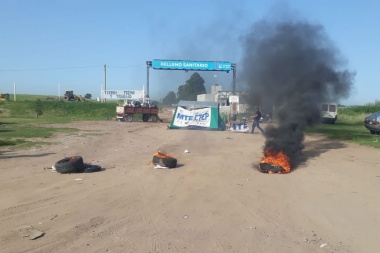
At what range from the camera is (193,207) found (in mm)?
8312

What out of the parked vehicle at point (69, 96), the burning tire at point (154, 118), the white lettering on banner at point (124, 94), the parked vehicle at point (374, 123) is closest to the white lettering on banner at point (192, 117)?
the parked vehicle at point (374, 123)

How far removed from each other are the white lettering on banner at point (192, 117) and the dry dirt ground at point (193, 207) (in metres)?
15.1

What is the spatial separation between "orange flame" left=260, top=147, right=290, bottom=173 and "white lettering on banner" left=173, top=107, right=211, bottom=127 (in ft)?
50.1

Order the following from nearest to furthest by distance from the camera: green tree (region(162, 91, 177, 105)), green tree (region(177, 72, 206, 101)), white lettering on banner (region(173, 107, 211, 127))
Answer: white lettering on banner (region(173, 107, 211, 127)) → green tree (region(162, 91, 177, 105)) → green tree (region(177, 72, 206, 101))

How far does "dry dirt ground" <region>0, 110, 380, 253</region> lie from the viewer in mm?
6332

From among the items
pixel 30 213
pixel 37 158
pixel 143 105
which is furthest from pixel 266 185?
pixel 143 105

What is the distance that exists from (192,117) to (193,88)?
846 centimetres

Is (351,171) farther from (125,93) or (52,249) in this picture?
(125,93)

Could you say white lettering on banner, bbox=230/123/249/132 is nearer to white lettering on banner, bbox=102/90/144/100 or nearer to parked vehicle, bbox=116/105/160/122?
parked vehicle, bbox=116/105/160/122

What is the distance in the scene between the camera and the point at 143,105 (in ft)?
136

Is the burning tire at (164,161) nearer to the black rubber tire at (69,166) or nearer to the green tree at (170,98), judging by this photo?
the black rubber tire at (69,166)

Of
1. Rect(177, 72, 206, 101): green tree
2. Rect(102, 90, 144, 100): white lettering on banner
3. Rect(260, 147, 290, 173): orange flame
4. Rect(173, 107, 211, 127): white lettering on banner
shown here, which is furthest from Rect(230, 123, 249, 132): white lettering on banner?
Rect(102, 90, 144, 100): white lettering on banner

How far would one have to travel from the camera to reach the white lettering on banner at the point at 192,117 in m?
29.3

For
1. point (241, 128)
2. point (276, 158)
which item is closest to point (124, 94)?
point (241, 128)
